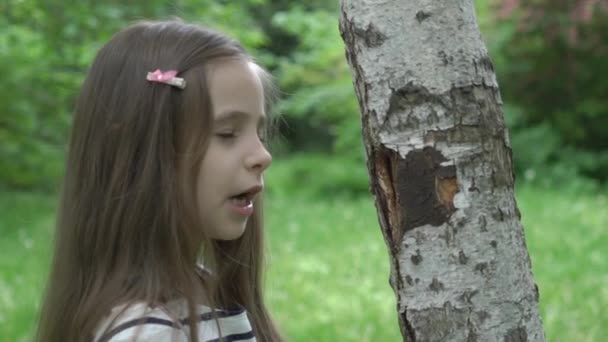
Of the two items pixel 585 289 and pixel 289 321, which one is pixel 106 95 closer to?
pixel 289 321

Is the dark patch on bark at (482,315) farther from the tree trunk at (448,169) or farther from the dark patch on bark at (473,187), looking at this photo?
the dark patch on bark at (473,187)

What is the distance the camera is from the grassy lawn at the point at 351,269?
4.84m

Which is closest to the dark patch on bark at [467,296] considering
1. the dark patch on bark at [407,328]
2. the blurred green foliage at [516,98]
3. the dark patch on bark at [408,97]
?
the dark patch on bark at [407,328]

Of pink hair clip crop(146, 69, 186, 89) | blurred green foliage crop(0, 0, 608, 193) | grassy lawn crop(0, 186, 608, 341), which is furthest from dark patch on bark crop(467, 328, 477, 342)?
blurred green foliage crop(0, 0, 608, 193)

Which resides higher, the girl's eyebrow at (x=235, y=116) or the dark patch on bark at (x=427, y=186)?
the girl's eyebrow at (x=235, y=116)

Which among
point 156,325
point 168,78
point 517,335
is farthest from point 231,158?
point 517,335

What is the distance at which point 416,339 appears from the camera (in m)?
1.53

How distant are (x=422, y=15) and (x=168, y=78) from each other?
0.50 meters

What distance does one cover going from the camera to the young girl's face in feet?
5.54

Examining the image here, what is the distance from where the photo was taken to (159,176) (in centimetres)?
171

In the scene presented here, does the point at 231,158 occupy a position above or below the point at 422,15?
below

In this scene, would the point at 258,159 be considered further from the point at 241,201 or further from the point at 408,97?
the point at 408,97

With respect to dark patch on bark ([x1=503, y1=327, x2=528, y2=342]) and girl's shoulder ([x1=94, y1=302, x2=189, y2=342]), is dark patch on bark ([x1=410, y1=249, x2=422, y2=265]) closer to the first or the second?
dark patch on bark ([x1=503, y1=327, x2=528, y2=342])

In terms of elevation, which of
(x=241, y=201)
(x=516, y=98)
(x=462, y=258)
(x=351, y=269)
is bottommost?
(x=351, y=269)
